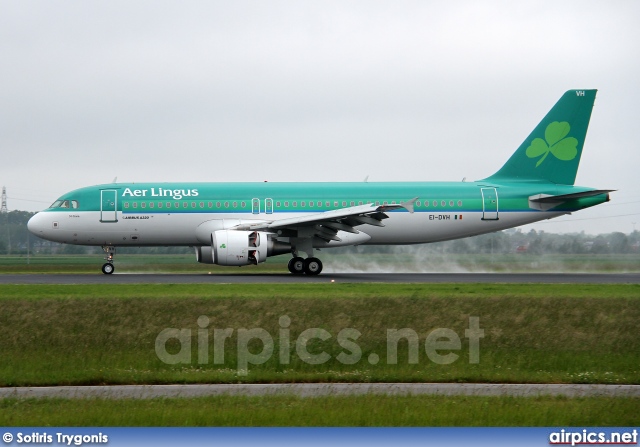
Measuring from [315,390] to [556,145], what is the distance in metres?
29.4

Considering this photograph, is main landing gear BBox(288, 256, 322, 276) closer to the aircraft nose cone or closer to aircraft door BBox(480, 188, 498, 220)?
aircraft door BBox(480, 188, 498, 220)

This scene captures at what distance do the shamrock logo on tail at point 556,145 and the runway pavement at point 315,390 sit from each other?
26728 millimetres

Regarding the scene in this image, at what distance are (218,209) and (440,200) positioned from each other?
31.7ft

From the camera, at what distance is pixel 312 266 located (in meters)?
35.1

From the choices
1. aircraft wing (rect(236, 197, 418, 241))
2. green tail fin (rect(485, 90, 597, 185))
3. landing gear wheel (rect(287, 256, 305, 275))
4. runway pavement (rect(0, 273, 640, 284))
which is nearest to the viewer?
runway pavement (rect(0, 273, 640, 284))

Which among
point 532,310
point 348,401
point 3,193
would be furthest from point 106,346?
point 3,193

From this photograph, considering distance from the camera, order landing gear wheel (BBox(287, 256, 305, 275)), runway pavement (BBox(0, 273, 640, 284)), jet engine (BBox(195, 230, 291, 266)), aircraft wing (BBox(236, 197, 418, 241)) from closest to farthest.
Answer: runway pavement (BBox(0, 273, 640, 284)) → jet engine (BBox(195, 230, 291, 266)) → aircraft wing (BBox(236, 197, 418, 241)) → landing gear wheel (BBox(287, 256, 305, 275))

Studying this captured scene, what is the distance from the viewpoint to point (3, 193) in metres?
69.7

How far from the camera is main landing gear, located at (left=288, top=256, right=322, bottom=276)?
35094 mm

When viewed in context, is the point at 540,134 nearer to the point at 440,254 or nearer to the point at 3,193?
the point at 440,254

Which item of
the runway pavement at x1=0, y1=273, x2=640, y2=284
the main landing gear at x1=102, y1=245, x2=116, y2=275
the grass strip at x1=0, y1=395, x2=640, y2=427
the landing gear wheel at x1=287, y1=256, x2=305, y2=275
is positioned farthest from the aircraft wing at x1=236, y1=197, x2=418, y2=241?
the grass strip at x1=0, y1=395, x2=640, y2=427

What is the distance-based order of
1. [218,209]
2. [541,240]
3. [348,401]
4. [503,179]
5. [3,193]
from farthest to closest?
1. [3,193]
2. [541,240]
3. [503,179]
4. [218,209]
5. [348,401]

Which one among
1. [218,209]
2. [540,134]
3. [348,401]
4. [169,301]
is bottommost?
[348,401]

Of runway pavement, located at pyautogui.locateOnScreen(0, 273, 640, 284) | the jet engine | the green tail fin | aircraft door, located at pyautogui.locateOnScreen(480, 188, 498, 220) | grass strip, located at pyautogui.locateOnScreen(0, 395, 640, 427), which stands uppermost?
the green tail fin
